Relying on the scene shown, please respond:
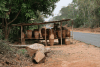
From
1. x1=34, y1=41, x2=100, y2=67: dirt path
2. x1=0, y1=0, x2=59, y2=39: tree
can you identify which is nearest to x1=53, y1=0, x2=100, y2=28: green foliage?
x1=0, y1=0, x2=59, y2=39: tree

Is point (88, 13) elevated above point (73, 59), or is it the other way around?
point (88, 13)

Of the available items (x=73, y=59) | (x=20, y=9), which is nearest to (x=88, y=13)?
(x=20, y=9)

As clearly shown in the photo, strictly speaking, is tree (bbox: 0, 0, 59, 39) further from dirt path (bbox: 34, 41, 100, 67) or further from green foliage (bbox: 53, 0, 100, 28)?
green foliage (bbox: 53, 0, 100, 28)

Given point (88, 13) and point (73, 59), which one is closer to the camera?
point (73, 59)

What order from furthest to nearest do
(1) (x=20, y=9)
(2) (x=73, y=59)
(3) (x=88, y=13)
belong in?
1. (3) (x=88, y=13)
2. (1) (x=20, y=9)
3. (2) (x=73, y=59)

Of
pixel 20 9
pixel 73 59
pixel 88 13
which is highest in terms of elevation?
pixel 88 13

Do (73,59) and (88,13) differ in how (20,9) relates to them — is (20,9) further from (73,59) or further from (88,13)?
(88,13)

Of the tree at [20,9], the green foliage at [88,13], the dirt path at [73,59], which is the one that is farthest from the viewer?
the green foliage at [88,13]

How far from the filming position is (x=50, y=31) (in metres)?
10.4

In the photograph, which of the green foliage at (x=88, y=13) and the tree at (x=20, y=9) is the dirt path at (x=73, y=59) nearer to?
the tree at (x=20, y=9)

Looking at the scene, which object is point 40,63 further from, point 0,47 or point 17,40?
point 17,40

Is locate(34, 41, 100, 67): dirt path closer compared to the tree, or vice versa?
locate(34, 41, 100, 67): dirt path

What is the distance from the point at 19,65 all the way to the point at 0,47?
1.06 m

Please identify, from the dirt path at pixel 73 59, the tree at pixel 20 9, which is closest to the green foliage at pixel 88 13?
the tree at pixel 20 9
